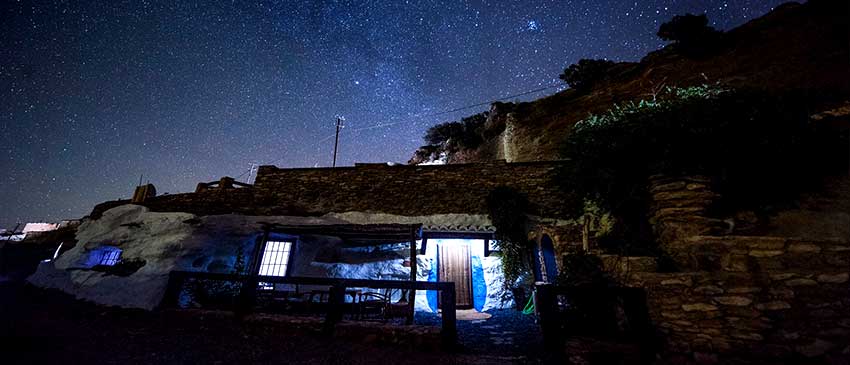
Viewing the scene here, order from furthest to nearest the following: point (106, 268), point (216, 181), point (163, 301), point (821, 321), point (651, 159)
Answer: point (216, 181) < point (106, 268) < point (163, 301) < point (651, 159) < point (821, 321)

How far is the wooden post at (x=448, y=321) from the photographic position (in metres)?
4.91

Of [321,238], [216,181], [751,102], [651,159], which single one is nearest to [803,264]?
[651,159]

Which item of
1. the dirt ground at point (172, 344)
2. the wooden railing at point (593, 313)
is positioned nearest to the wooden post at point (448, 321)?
the dirt ground at point (172, 344)

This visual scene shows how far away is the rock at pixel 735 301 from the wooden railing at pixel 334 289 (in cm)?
376

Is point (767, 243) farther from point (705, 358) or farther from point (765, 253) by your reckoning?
point (705, 358)

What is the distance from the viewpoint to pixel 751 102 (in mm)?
5492

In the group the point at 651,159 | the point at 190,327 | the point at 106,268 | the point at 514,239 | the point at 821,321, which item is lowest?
the point at 190,327

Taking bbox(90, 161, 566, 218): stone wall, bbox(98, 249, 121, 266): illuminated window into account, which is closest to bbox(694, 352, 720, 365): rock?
bbox(90, 161, 566, 218): stone wall

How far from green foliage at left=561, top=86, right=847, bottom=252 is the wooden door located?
6384mm

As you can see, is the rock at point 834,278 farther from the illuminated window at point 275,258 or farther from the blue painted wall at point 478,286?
the illuminated window at point 275,258

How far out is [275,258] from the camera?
33.3 feet

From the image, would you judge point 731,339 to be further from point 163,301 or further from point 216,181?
point 216,181

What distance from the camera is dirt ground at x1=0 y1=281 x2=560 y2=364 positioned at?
4230 millimetres

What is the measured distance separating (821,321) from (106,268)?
14590 mm
